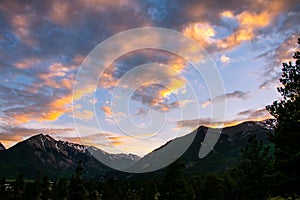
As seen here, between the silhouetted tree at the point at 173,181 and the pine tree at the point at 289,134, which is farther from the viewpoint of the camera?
the silhouetted tree at the point at 173,181

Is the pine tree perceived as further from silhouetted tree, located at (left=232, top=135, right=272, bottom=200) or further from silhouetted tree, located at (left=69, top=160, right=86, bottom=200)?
silhouetted tree, located at (left=69, top=160, right=86, bottom=200)

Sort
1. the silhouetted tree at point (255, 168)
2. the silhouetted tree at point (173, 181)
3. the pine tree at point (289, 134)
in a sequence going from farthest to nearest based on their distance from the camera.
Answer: the silhouetted tree at point (173, 181) < the silhouetted tree at point (255, 168) < the pine tree at point (289, 134)

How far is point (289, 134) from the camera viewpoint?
23.7 metres

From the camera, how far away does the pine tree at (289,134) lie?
23.3m

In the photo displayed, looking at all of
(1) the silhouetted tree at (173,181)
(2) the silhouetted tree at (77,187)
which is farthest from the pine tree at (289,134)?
(2) the silhouetted tree at (77,187)

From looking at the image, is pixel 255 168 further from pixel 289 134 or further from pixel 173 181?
pixel 289 134

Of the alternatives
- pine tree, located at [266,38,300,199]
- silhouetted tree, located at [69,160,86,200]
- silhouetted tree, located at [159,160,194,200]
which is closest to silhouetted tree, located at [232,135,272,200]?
silhouetted tree, located at [159,160,194,200]

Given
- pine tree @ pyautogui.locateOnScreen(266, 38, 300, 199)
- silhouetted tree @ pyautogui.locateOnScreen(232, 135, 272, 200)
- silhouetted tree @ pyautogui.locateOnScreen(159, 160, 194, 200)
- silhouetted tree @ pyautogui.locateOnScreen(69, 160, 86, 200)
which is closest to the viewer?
pine tree @ pyautogui.locateOnScreen(266, 38, 300, 199)

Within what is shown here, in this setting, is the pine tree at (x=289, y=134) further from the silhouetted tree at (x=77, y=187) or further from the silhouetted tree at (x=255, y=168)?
the silhouetted tree at (x=77, y=187)

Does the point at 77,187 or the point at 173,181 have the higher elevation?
the point at 77,187

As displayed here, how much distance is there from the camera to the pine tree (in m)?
23.3

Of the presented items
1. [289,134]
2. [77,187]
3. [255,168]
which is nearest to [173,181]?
[255,168]

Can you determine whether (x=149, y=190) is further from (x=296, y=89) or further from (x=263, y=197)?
(x=296, y=89)

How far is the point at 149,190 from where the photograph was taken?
400ft
